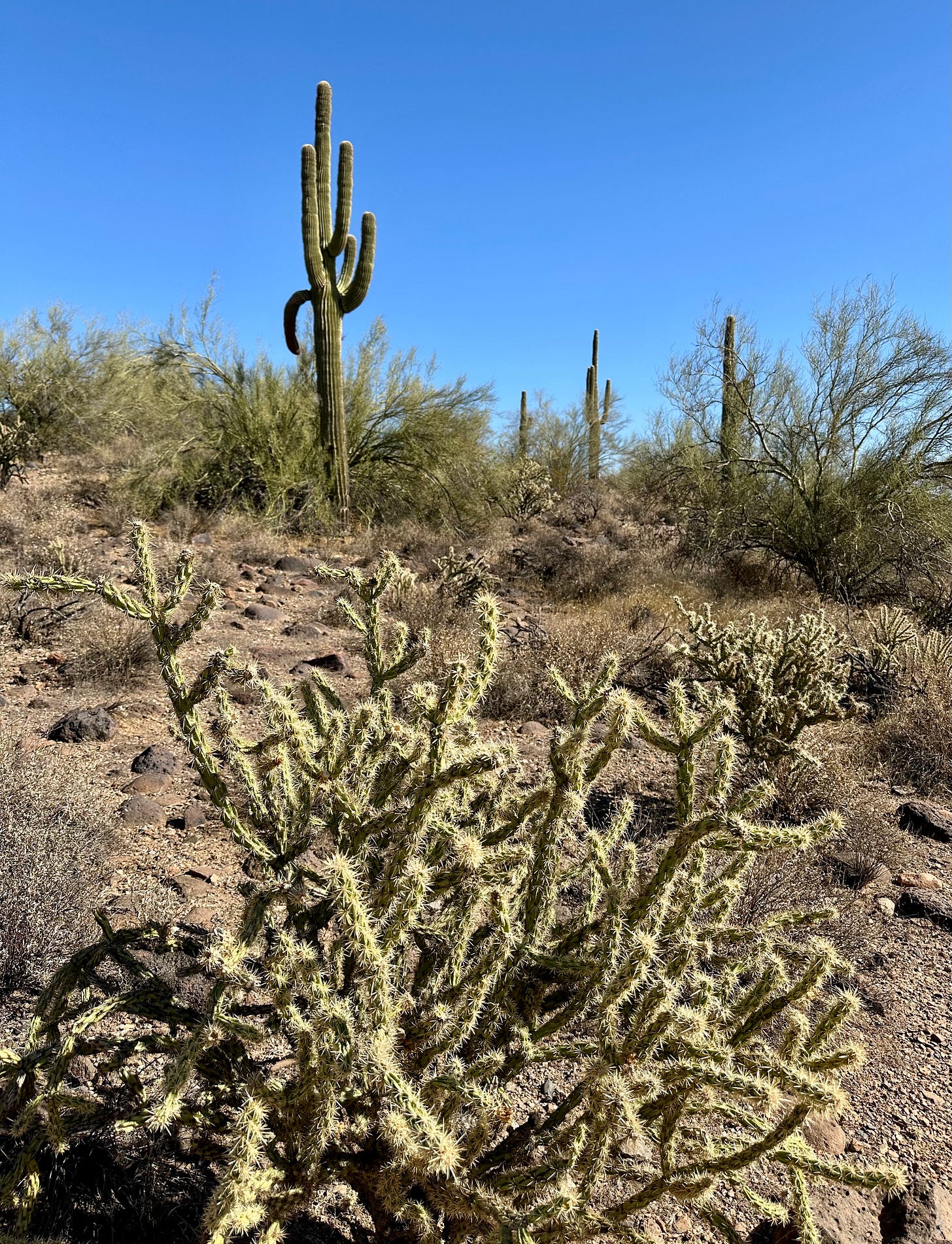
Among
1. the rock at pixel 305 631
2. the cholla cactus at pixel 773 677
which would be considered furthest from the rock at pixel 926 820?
the rock at pixel 305 631

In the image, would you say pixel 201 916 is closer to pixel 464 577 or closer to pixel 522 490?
pixel 464 577

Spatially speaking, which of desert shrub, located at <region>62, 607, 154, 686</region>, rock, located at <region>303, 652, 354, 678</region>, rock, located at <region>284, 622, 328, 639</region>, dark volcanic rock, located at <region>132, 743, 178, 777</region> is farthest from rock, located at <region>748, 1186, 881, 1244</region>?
rock, located at <region>284, 622, 328, 639</region>

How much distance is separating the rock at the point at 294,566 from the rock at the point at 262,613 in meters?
2.00

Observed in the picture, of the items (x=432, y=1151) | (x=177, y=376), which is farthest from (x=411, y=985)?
(x=177, y=376)

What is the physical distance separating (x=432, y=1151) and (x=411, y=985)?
0.71m

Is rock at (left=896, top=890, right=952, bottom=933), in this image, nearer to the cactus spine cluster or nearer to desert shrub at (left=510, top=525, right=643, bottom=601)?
desert shrub at (left=510, top=525, right=643, bottom=601)

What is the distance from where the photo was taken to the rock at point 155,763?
4559mm

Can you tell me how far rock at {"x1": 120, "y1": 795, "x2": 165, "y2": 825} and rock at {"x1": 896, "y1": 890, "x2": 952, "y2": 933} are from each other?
3.54 m

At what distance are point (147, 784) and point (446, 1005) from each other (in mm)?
3026

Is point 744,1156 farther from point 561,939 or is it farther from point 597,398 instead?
point 597,398

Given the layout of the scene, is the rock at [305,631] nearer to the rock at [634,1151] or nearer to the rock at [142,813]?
the rock at [142,813]

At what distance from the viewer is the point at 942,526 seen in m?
9.91

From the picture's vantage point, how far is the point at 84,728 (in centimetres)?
498

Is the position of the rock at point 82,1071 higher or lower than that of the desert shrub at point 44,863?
lower
